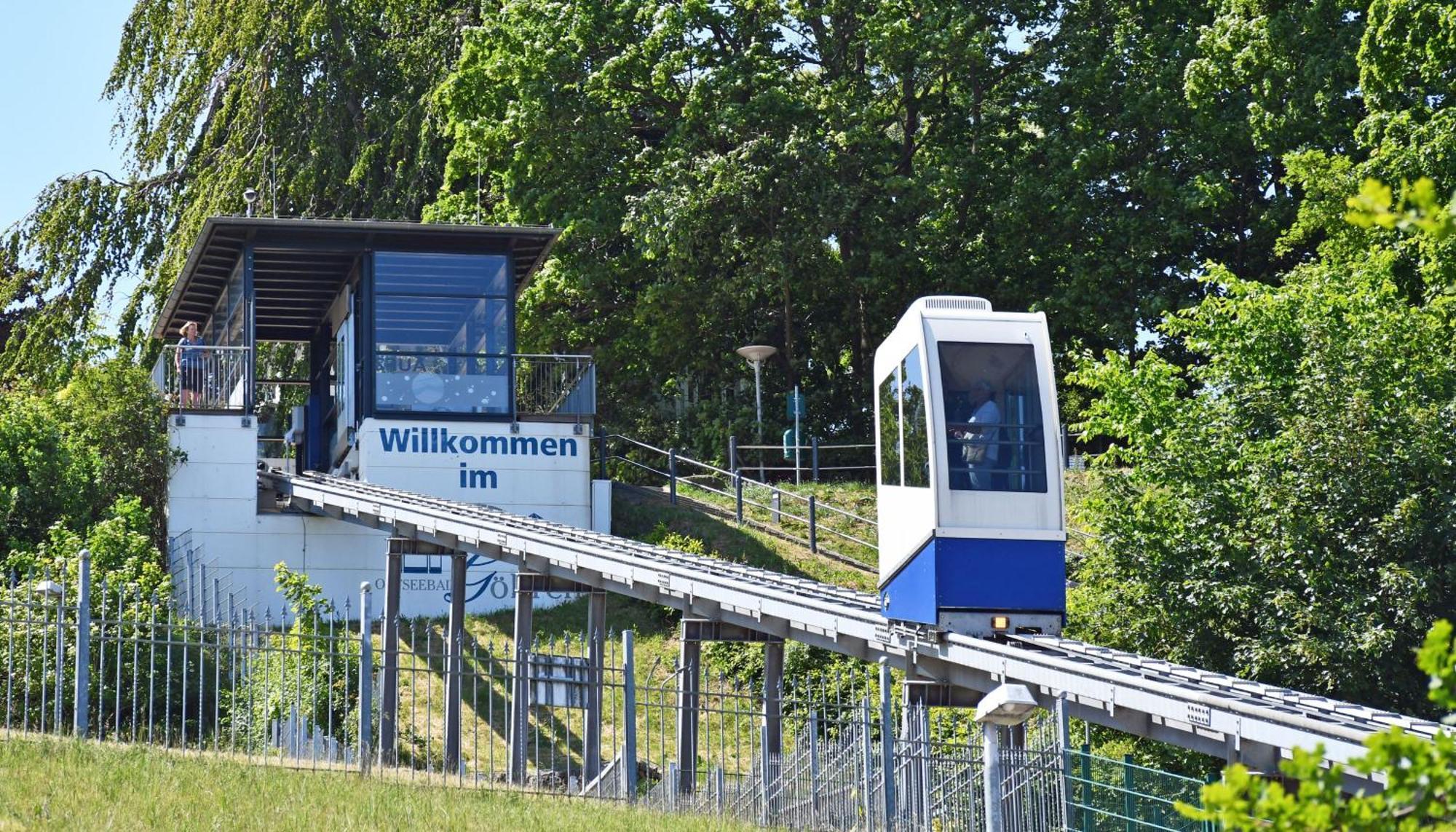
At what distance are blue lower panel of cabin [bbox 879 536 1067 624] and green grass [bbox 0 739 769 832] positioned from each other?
3630mm

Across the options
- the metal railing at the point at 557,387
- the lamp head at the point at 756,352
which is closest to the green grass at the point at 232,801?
the metal railing at the point at 557,387

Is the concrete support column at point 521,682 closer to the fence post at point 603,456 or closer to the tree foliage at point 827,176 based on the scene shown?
the fence post at point 603,456

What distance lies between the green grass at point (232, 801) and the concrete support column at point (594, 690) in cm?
103

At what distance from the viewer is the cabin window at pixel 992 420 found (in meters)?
18.7

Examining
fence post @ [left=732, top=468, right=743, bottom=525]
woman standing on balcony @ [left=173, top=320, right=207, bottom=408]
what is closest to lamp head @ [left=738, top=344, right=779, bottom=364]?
fence post @ [left=732, top=468, right=743, bottom=525]

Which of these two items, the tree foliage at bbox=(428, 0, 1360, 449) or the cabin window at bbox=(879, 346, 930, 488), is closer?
the cabin window at bbox=(879, 346, 930, 488)

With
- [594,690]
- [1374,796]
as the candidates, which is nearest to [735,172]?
[594,690]

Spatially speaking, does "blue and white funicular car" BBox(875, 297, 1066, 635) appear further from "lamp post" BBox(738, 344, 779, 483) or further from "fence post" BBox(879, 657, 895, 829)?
"lamp post" BBox(738, 344, 779, 483)

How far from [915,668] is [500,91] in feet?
80.8

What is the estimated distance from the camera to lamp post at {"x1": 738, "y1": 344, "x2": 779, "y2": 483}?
38.2 meters

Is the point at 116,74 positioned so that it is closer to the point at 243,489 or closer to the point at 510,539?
the point at 243,489

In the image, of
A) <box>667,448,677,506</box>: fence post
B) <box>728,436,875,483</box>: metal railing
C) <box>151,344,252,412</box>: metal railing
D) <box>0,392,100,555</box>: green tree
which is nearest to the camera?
<box>0,392,100,555</box>: green tree

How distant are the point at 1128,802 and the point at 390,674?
28.5ft

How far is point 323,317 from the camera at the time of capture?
3878cm
